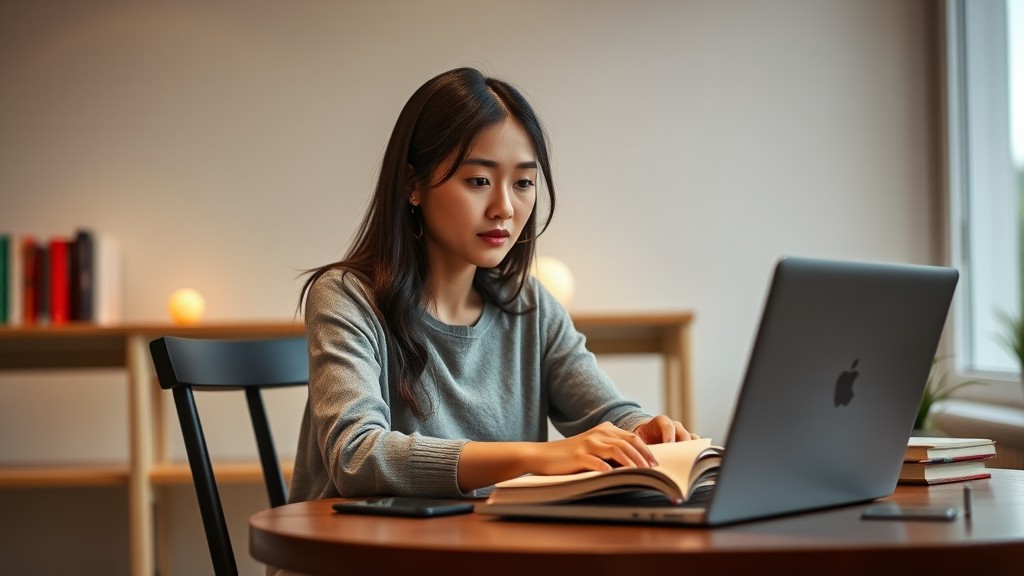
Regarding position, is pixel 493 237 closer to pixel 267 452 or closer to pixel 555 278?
pixel 267 452

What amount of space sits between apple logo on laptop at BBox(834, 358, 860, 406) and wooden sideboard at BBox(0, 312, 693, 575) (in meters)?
1.84

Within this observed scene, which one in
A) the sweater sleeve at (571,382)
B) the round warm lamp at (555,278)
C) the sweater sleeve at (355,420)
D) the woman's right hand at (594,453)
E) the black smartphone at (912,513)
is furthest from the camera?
the round warm lamp at (555,278)

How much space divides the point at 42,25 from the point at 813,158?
7.74 feet

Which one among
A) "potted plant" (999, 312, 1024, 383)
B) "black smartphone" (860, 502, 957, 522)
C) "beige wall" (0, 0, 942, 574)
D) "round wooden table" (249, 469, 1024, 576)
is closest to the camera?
"round wooden table" (249, 469, 1024, 576)

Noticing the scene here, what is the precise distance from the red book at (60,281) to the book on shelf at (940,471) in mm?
2374

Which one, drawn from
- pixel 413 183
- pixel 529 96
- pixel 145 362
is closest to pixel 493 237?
pixel 413 183

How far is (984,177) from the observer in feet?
10.4

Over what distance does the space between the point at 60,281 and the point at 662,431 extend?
7.03 feet

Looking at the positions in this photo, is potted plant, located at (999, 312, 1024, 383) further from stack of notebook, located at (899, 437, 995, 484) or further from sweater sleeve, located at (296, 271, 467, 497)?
sweater sleeve, located at (296, 271, 467, 497)

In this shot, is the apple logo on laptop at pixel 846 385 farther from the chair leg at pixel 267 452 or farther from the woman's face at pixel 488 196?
the chair leg at pixel 267 452

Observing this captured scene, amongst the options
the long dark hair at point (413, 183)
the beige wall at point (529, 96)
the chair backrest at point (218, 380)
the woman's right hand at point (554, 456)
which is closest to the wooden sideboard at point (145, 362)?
the beige wall at point (529, 96)

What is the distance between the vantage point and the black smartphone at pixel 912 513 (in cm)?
92

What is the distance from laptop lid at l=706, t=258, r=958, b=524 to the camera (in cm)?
84

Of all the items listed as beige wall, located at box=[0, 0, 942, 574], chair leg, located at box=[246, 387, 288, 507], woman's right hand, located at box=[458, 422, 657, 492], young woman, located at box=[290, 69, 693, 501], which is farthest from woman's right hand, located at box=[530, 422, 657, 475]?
beige wall, located at box=[0, 0, 942, 574]
